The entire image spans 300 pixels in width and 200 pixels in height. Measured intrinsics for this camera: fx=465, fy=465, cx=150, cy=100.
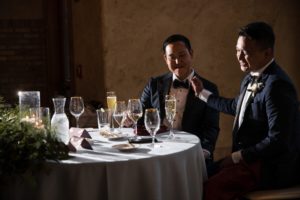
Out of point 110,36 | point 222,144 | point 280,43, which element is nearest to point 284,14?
point 280,43

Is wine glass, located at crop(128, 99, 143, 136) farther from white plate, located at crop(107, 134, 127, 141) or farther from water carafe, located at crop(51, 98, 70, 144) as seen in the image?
water carafe, located at crop(51, 98, 70, 144)

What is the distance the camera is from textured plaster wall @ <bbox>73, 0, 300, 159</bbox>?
16.6 ft

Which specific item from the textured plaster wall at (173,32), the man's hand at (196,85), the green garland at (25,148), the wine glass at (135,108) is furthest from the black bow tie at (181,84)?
the textured plaster wall at (173,32)

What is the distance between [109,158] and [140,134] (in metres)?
0.64

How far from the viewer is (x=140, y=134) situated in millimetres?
2932

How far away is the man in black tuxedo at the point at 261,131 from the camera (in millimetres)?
2682

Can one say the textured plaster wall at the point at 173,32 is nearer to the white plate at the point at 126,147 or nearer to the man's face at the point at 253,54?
the man's face at the point at 253,54

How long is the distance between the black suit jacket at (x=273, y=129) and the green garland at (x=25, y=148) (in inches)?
45.7

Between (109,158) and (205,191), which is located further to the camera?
(205,191)

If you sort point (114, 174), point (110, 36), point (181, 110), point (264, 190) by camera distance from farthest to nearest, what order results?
point (110, 36)
point (181, 110)
point (264, 190)
point (114, 174)

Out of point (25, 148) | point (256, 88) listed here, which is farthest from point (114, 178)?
point (256, 88)

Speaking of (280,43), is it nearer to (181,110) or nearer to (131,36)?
(131,36)

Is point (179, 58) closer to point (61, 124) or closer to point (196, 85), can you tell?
point (196, 85)

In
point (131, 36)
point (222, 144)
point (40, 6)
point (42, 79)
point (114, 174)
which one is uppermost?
point (40, 6)
